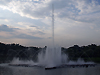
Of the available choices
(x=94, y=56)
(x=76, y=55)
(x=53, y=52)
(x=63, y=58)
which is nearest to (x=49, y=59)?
(x=53, y=52)

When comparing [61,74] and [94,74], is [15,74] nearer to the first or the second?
[61,74]

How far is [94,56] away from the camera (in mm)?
80812

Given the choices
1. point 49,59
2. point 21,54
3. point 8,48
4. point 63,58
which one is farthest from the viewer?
point 8,48

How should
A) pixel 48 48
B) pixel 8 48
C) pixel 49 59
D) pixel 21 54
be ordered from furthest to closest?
pixel 8 48 → pixel 21 54 → pixel 48 48 → pixel 49 59

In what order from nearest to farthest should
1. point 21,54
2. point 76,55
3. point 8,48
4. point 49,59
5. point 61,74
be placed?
point 61,74
point 49,59
point 76,55
point 21,54
point 8,48

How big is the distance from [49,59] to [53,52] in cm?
305

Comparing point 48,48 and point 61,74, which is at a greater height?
point 48,48

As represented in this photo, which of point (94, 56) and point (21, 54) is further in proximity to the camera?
point (21, 54)

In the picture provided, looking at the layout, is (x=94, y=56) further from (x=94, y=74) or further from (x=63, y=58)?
(x=94, y=74)

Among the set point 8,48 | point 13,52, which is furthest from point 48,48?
point 8,48

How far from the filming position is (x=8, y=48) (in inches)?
4018

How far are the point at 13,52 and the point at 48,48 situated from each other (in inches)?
2366

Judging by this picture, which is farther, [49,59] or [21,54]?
[21,54]

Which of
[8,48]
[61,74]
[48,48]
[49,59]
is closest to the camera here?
[61,74]
